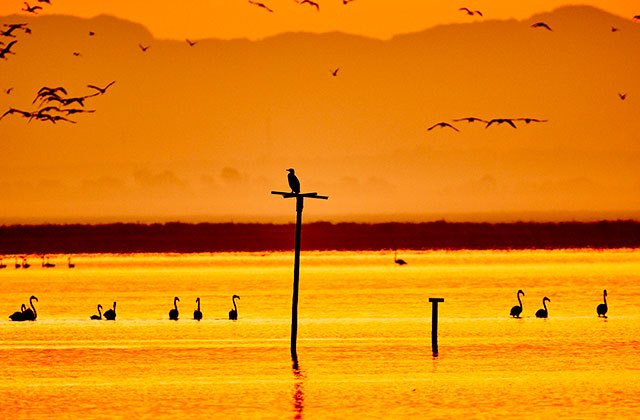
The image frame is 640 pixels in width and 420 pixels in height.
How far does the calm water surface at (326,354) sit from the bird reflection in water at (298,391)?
65mm

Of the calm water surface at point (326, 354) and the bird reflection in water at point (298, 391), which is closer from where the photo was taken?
the bird reflection in water at point (298, 391)

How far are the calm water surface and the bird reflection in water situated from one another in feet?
0.21

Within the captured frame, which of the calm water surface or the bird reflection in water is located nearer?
the bird reflection in water

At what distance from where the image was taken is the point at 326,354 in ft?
150

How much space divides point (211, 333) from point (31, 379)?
14.6 metres

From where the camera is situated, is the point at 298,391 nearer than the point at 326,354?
Yes

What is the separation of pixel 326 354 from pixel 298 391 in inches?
347

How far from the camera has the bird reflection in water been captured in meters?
33.4

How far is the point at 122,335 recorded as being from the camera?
176 ft

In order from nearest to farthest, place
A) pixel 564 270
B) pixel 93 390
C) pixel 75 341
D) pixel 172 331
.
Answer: pixel 93 390
pixel 75 341
pixel 172 331
pixel 564 270

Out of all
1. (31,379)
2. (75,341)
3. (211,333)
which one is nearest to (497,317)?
(211,333)

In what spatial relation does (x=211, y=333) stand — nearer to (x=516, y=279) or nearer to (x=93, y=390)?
(x=93, y=390)

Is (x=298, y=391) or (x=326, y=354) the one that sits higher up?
(x=326, y=354)

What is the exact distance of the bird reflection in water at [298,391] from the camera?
33406mm
